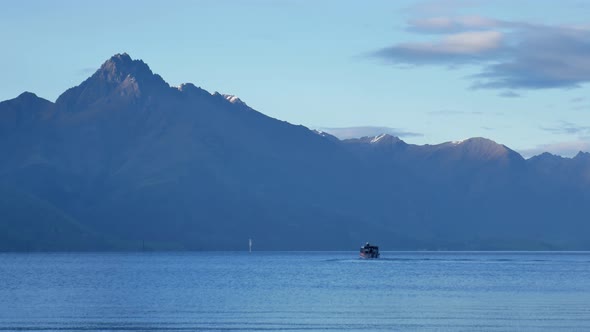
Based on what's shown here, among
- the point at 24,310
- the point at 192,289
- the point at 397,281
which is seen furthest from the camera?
the point at 397,281

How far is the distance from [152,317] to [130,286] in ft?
185

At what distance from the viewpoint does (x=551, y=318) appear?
103 meters

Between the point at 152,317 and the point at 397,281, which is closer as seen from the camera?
the point at 152,317

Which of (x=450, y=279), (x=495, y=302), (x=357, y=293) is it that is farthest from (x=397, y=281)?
(x=495, y=302)

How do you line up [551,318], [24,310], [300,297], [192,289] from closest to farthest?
1. [551,318]
2. [24,310]
3. [300,297]
4. [192,289]

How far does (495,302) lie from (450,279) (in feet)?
202

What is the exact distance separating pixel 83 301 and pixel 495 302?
45.8 m

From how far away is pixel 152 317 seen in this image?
10475 cm

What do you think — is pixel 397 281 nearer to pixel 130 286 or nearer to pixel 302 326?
pixel 130 286

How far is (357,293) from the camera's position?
14125cm

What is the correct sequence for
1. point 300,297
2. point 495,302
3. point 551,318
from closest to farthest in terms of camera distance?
point 551,318 < point 495,302 < point 300,297

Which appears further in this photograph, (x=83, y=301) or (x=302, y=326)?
(x=83, y=301)

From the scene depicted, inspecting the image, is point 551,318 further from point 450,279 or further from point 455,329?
point 450,279

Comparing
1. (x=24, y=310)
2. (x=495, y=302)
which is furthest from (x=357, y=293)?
(x=24, y=310)
